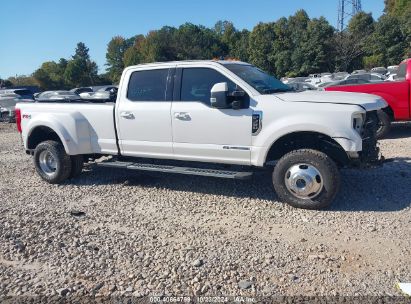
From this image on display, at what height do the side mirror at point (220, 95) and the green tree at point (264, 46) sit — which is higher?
the green tree at point (264, 46)

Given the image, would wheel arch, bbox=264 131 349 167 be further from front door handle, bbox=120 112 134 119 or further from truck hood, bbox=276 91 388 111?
front door handle, bbox=120 112 134 119

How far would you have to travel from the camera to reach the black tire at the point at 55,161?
23.0ft

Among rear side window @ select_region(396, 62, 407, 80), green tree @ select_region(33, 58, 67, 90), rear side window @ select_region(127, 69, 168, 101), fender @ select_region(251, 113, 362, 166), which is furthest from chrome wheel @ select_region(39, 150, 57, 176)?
green tree @ select_region(33, 58, 67, 90)

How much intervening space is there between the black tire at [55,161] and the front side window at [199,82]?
248 cm

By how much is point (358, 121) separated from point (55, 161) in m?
4.94

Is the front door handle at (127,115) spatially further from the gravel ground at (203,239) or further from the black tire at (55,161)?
the black tire at (55,161)

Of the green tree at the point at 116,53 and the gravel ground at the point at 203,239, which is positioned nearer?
the gravel ground at the point at 203,239

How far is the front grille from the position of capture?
529 centimetres

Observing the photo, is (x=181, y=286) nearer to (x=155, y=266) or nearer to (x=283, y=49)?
(x=155, y=266)

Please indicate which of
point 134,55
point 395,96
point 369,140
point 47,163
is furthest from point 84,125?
point 134,55

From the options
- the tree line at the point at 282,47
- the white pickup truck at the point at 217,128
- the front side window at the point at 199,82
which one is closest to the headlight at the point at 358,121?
the white pickup truck at the point at 217,128

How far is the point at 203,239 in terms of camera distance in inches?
179

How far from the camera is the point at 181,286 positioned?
11.7 feet

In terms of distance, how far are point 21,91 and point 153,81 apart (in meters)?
25.5
